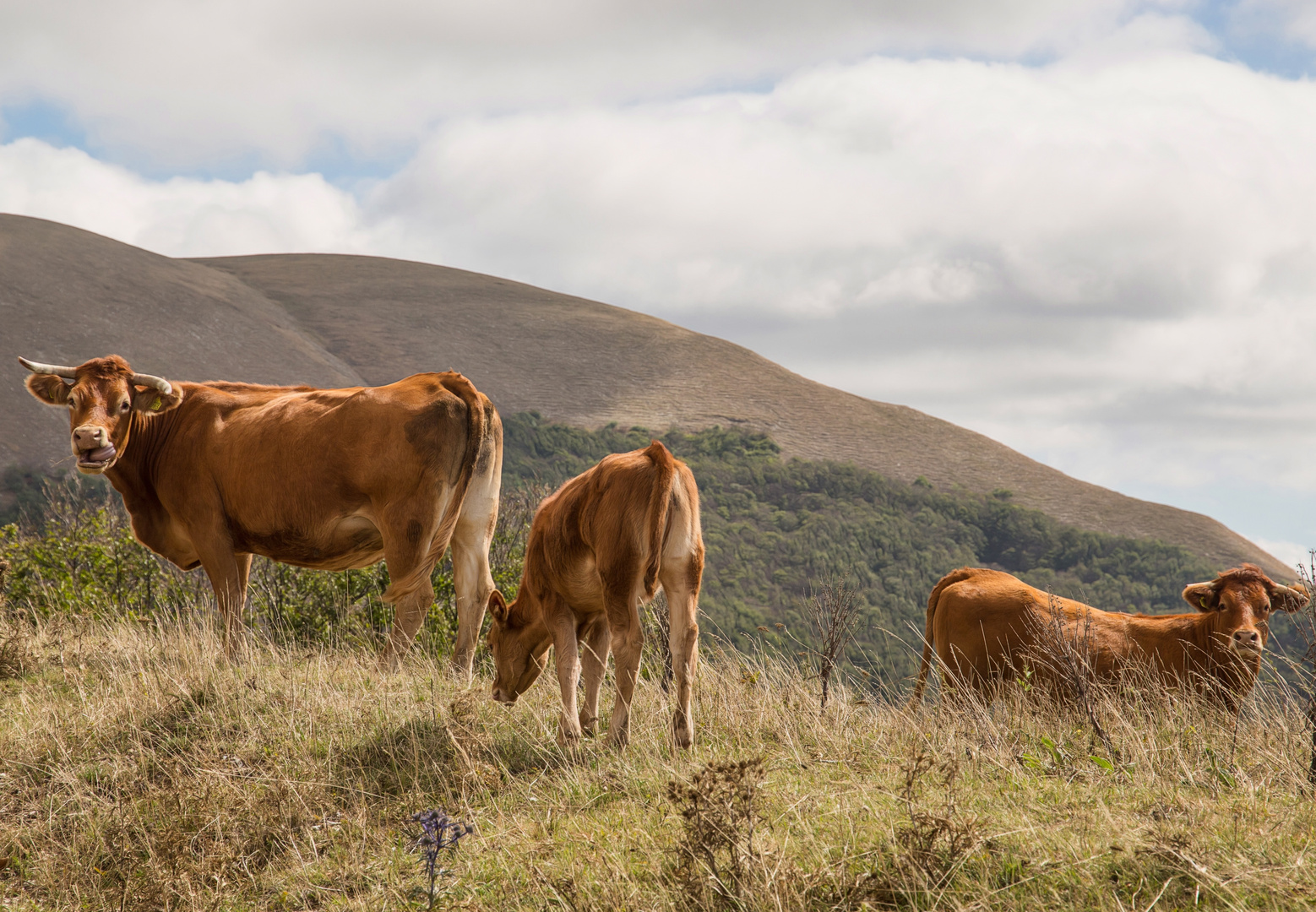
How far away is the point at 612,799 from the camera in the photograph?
4852 millimetres

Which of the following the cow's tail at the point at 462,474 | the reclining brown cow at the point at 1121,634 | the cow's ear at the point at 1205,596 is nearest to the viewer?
the cow's tail at the point at 462,474

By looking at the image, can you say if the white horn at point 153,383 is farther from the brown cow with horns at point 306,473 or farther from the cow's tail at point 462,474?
the cow's tail at point 462,474

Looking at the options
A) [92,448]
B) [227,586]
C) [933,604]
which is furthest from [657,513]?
[933,604]

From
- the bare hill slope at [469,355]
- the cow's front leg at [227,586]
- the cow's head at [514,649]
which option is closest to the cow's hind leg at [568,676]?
the cow's head at [514,649]

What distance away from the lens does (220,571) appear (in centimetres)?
748

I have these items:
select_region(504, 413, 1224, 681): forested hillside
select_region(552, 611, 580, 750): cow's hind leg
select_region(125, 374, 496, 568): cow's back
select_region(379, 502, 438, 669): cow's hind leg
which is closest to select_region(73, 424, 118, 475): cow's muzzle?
select_region(125, 374, 496, 568): cow's back

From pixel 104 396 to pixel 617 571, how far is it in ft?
14.7

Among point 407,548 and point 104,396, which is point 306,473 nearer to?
point 407,548

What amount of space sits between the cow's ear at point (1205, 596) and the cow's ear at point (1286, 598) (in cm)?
43

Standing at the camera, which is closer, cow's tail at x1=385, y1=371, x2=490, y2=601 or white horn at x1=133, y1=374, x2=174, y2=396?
cow's tail at x1=385, y1=371, x2=490, y2=601

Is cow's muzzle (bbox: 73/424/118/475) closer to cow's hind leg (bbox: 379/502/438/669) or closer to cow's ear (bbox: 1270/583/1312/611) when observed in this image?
cow's hind leg (bbox: 379/502/438/669)

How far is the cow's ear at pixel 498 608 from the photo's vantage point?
652 centimetres

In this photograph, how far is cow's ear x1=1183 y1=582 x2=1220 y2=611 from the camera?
8227 millimetres

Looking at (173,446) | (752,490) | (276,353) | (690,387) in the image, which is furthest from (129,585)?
(690,387)
